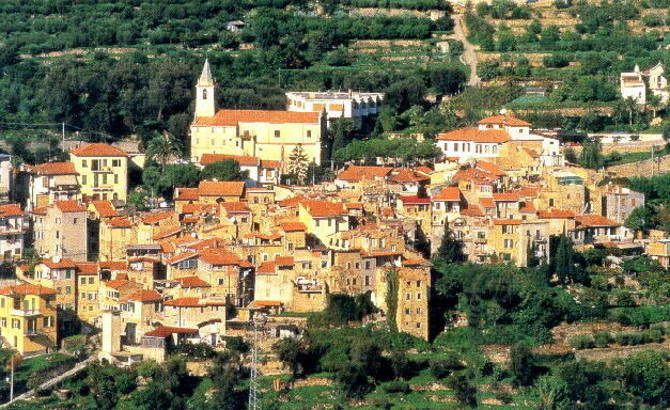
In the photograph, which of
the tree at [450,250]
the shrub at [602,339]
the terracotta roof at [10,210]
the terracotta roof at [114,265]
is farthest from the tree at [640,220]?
the terracotta roof at [10,210]

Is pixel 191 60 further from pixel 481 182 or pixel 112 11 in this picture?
pixel 481 182

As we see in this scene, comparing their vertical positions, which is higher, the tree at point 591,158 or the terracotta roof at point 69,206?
the tree at point 591,158

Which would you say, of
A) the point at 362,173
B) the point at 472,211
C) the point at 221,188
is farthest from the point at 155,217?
the point at 472,211

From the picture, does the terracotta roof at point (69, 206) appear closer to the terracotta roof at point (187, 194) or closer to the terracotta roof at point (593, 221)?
the terracotta roof at point (187, 194)

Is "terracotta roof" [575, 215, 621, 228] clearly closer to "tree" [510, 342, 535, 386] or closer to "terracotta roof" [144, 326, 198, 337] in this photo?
"tree" [510, 342, 535, 386]

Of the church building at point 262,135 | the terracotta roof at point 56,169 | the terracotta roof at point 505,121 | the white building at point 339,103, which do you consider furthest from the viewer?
the white building at point 339,103

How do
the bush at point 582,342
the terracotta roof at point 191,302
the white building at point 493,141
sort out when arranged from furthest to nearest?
the white building at point 493,141 < the bush at point 582,342 < the terracotta roof at point 191,302

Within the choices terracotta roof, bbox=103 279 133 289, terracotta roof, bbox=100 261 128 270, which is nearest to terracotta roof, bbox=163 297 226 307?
terracotta roof, bbox=103 279 133 289
